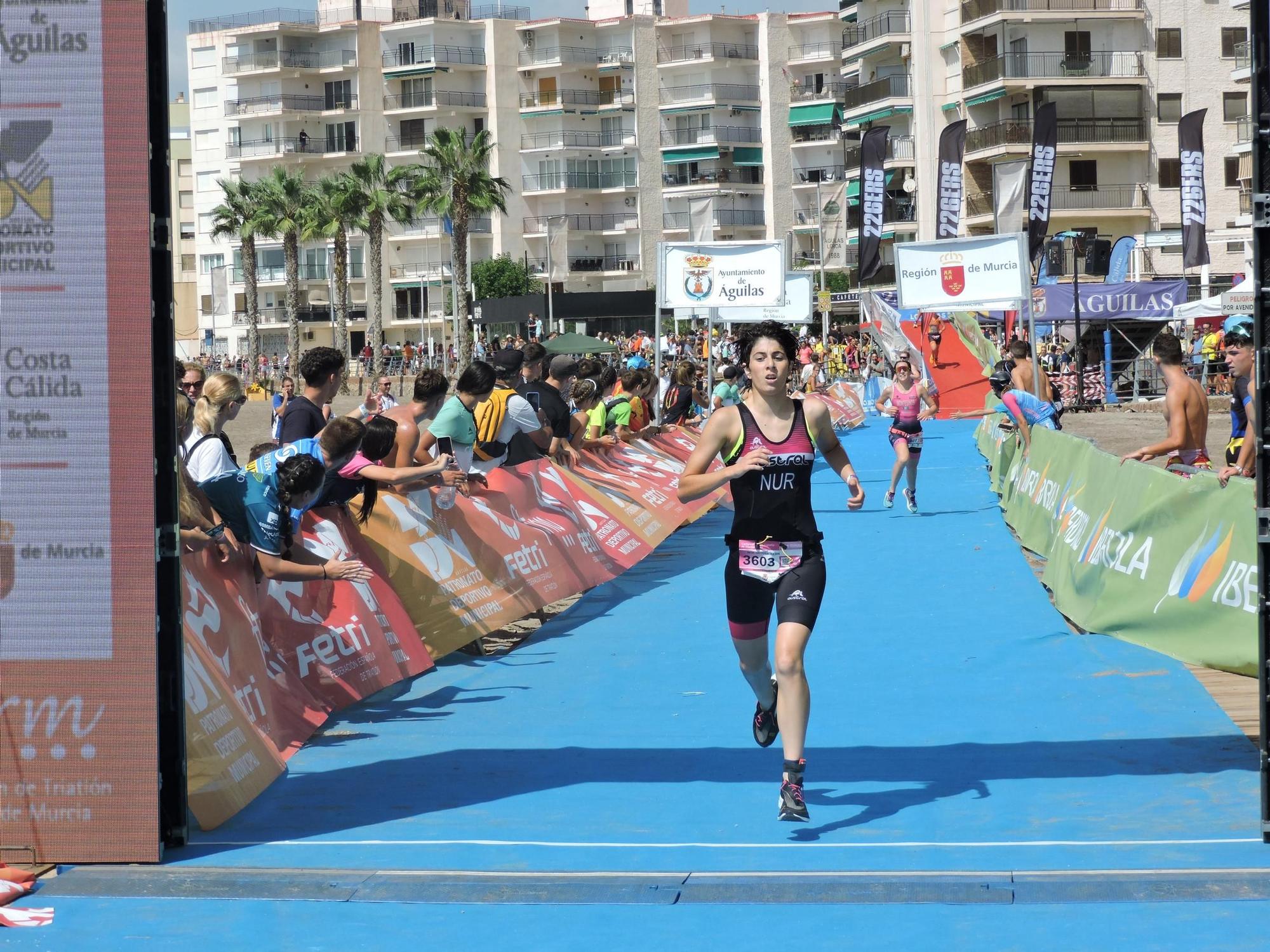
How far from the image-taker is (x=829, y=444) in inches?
277

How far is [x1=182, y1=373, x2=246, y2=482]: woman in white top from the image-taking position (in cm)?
822

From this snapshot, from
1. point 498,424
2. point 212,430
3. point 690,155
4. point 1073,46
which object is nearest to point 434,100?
point 690,155

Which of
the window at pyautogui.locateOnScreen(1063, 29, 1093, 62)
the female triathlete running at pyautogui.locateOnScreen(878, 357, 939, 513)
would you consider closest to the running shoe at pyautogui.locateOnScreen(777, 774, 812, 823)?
the female triathlete running at pyautogui.locateOnScreen(878, 357, 939, 513)

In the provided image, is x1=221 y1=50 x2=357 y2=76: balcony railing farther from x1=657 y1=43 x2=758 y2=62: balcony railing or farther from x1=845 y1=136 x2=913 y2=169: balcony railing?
x1=845 y1=136 x2=913 y2=169: balcony railing

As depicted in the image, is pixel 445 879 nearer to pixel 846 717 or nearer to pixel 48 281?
pixel 48 281

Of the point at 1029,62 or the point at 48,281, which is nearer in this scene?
the point at 48,281

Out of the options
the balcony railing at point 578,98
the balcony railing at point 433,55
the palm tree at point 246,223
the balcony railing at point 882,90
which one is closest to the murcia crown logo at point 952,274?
the balcony railing at point 882,90

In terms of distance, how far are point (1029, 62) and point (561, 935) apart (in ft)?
233

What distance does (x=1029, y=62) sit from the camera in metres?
70.8

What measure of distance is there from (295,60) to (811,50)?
32.1 metres

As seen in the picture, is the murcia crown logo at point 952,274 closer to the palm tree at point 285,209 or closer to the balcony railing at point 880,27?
the palm tree at point 285,209

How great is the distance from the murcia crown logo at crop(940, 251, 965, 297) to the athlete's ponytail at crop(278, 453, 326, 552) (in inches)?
692

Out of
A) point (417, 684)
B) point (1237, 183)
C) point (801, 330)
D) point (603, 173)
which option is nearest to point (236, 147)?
point (603, 173)

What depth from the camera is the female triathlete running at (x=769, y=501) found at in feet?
21.2
